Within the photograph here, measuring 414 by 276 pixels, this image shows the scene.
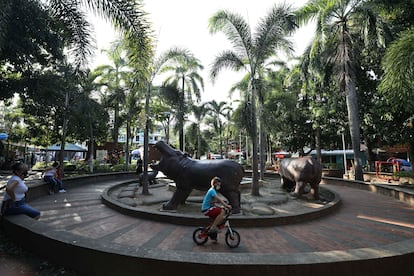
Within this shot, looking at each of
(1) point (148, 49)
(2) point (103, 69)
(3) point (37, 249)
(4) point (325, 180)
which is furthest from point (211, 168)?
(2) point (103, 69)

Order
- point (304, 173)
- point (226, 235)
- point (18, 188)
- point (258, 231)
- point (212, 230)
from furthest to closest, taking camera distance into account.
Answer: point (304, 173) → point (258, 231) → point (18, 188) → point (226, 235) → point (212, 230)

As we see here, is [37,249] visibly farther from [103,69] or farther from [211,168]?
[103,69]

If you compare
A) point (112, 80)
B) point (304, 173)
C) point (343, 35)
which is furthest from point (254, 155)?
point (112, 80)

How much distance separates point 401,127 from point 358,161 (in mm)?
3969

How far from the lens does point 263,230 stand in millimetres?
5559

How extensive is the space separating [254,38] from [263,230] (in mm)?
7365

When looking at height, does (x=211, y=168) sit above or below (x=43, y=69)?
below

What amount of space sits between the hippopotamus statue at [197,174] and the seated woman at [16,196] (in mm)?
3296

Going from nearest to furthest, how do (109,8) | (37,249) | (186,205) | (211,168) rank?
(37,249) → (109,8) → (211,168) → (186,205)

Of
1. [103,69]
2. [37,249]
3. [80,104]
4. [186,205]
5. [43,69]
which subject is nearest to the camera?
[37,249]

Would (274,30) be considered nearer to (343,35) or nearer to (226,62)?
(226,62)

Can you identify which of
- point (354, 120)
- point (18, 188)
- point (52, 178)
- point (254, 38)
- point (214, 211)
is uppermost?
point (254, 38)

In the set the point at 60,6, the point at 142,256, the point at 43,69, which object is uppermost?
the point at 43,69

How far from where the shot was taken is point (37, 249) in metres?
3.81
